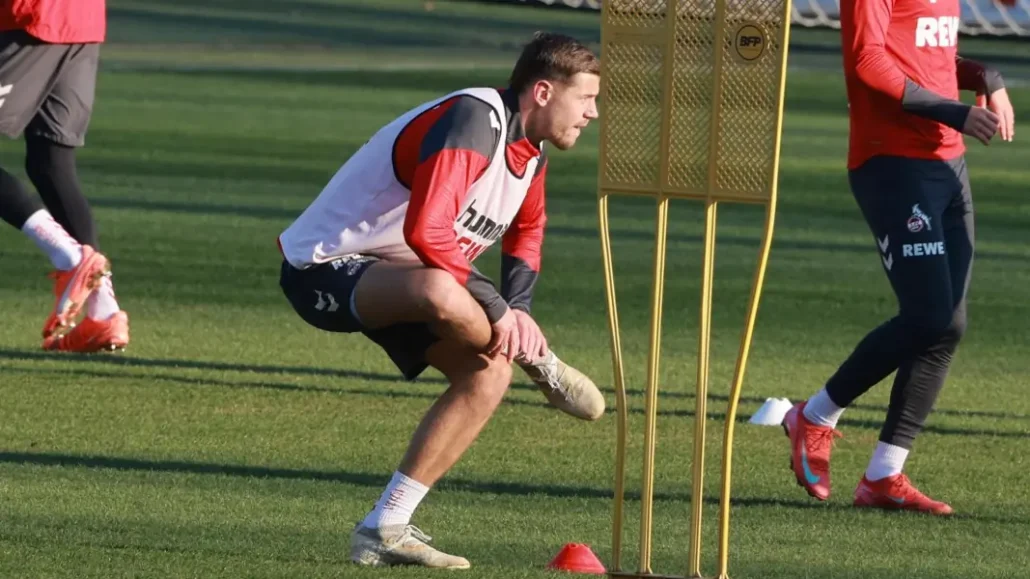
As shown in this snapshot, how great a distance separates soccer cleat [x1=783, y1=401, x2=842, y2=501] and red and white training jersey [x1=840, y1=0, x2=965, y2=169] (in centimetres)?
91

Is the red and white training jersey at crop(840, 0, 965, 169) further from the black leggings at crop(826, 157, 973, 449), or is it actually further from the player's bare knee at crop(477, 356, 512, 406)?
the player's bare knee at crop(477, 356, 512, 406)

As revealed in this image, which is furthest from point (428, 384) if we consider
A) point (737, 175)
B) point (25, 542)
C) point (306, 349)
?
point (737, 175)

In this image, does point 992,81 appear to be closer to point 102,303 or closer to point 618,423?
point 618,423

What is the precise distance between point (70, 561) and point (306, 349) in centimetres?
442

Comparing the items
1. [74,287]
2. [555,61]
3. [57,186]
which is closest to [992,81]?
[555,61]

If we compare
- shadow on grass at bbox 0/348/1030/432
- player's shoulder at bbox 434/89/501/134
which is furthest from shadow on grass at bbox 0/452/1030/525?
player's shoulder at bbox 434/89/501/134

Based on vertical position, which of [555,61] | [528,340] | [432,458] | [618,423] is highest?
[555,61]

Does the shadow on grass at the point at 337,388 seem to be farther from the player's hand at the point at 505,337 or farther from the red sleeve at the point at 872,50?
the player's hand at the point at 505,337

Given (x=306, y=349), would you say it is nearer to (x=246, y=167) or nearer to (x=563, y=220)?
(x=563, y=220)

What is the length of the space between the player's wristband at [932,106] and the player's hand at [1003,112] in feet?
0.69

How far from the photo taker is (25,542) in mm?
6191

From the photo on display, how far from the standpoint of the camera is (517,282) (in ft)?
21.6

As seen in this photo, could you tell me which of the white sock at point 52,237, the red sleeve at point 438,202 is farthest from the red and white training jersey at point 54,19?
the red sleeve at point 438,202

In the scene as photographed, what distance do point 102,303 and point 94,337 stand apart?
6.0 inches
